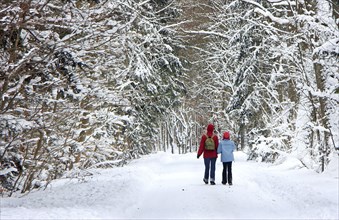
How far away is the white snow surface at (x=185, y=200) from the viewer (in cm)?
884

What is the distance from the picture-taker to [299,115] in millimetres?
18312

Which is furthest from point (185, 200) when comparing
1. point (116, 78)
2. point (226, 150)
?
point (116, 78)

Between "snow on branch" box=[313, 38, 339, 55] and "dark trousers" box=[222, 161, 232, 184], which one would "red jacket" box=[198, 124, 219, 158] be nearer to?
"dark trousers" box=[222, 161, 232, 184]

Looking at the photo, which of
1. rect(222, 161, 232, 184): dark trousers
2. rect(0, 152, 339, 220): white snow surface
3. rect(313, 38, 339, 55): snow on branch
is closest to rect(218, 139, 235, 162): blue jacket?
rect(222, 161, 232, 184): dark trousers

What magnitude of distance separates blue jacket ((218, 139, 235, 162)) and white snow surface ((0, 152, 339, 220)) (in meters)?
0.82

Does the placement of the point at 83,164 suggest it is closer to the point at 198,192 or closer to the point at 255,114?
the point at 198,192

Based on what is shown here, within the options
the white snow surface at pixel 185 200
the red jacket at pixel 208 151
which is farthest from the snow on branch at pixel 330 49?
the red jacket at pixel 208 151

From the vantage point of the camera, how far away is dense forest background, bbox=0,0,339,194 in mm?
9781

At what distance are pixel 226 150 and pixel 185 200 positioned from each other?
4.27 metres

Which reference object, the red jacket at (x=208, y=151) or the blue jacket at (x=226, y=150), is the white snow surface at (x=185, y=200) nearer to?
the blue jacket at (x=226, y=150)

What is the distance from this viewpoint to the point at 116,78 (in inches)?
820

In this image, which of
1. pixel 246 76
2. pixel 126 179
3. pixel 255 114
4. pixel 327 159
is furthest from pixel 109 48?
pixel 255 114

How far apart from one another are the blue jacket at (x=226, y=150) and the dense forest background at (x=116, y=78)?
2.45 meters

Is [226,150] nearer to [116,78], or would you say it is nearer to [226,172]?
[226,172]
